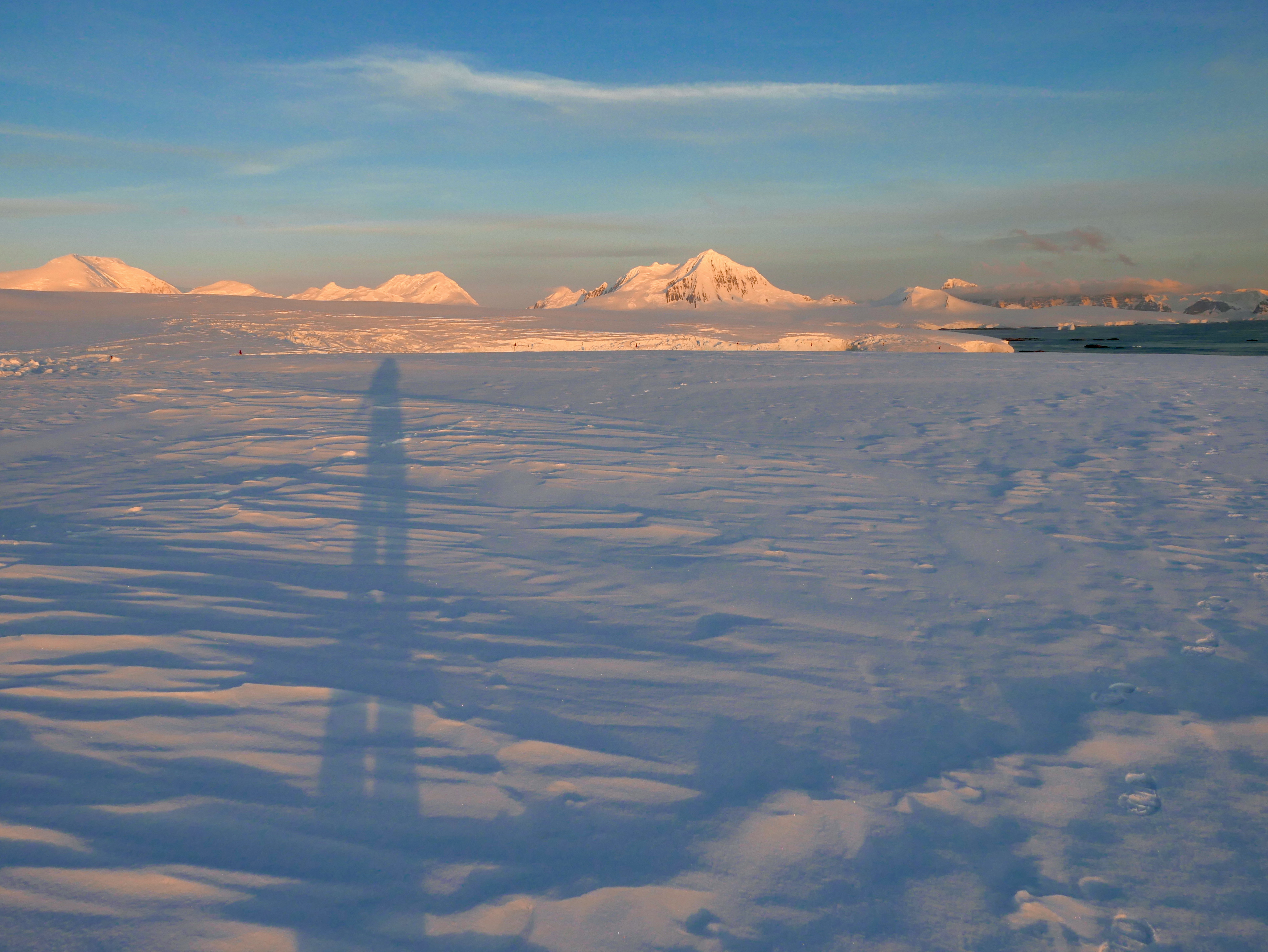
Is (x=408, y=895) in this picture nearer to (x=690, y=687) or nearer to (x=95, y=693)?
(x=690, y=687)

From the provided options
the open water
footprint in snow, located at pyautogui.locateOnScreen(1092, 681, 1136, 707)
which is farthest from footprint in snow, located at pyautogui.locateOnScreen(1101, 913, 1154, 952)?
the open water

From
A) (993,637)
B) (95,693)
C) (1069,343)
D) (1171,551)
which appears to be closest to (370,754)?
(95,693)

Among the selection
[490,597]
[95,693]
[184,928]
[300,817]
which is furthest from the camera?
[490,597]

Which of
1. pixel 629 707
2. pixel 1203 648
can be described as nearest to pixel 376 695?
pixel 629 707

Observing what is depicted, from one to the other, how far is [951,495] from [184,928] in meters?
5.41

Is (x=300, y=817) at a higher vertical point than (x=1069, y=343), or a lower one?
lower

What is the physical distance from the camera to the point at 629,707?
2.65 metres

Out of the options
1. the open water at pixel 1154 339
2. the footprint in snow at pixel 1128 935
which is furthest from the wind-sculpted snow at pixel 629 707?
the open water at pixel 1154 339

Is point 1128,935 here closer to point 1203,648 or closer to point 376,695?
point 1203,648

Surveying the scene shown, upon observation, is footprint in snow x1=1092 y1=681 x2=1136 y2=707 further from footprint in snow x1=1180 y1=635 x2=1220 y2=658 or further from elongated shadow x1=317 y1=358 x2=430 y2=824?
elongated shadow x1=317 y1=358 x2=430 y2=824

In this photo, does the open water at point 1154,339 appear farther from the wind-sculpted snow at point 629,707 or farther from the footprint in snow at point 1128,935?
the footprint in snow at point 1128,935

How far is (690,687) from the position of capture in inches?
110

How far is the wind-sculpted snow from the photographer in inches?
71.3

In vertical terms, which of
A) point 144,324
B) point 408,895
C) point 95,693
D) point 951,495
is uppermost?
point 144,324
